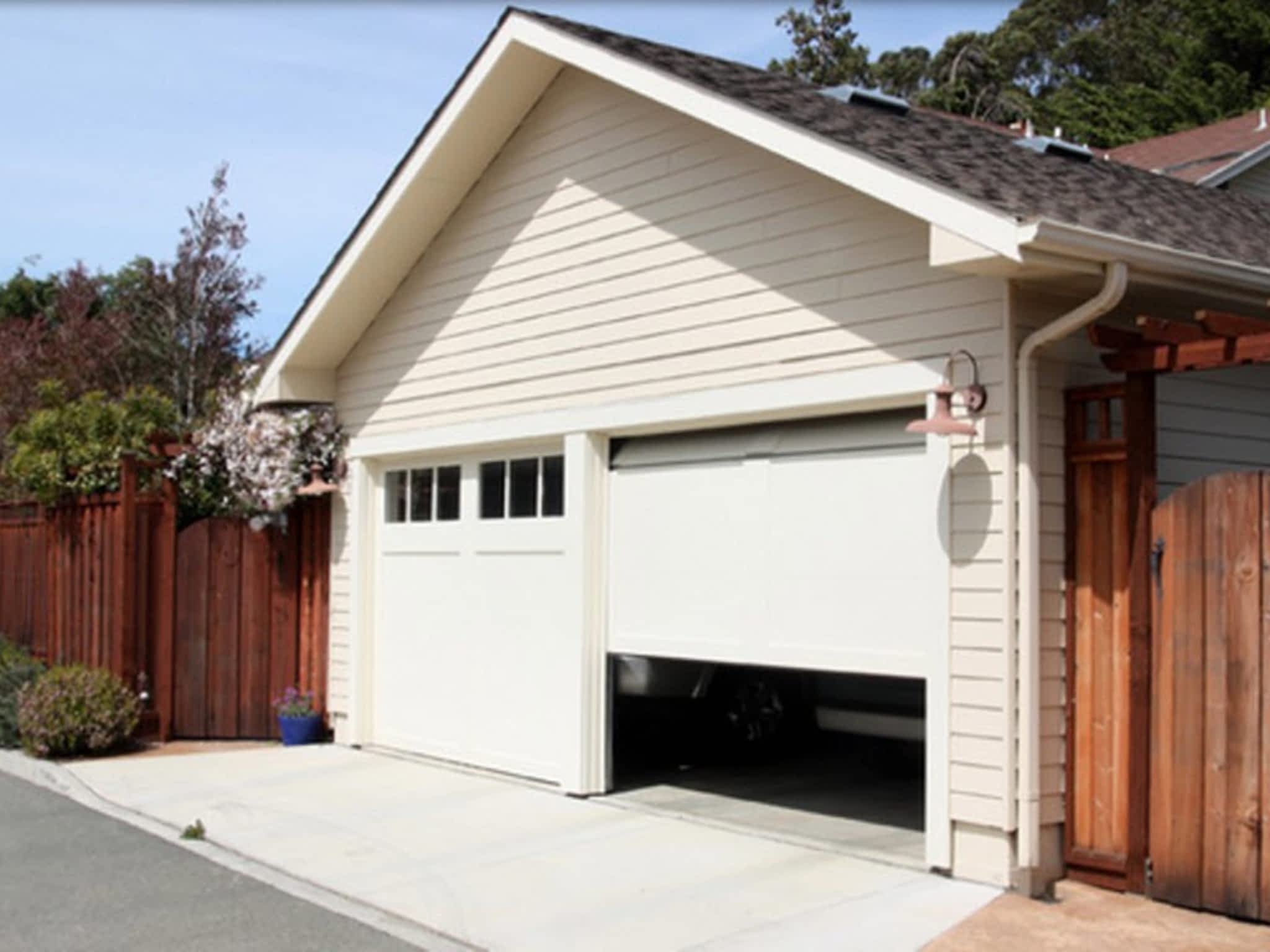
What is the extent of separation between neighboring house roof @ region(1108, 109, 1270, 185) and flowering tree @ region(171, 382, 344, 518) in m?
9.10

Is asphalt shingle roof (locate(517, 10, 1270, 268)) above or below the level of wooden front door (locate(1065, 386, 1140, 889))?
above

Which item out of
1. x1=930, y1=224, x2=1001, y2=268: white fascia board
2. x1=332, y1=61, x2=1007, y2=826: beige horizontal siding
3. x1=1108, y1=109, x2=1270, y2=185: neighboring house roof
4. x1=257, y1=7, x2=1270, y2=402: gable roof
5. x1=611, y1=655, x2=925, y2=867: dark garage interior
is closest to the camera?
x1=930, y1=224, x2=1001, y2=268: white fascia board

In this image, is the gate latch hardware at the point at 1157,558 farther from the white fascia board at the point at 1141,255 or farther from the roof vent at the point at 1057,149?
the roof vent at the point at 1057,149

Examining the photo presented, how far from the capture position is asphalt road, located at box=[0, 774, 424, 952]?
6727 mm

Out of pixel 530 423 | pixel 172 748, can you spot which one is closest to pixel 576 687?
pixel 530 423

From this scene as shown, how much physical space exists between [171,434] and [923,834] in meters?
8.25

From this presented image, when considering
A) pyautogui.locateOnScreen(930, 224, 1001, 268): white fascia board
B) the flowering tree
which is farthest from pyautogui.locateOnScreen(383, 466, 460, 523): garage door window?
pyautogui.locateOnScreen(930, 224, 1001, 268): white fascia board

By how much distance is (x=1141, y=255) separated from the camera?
682 centimetres

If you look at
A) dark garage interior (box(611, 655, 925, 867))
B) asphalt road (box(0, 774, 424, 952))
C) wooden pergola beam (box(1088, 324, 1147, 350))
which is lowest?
asphalt road (box(0, 774, 424, 952))

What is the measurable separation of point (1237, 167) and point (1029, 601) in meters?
11.4

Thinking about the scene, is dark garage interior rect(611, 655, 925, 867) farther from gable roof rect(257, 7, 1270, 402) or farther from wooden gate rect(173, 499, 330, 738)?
wooden gate rect(173, 499, 330, 738)

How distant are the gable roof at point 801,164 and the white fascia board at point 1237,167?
4.47m

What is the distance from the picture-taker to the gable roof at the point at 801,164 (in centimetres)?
704

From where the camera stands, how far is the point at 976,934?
631cm
